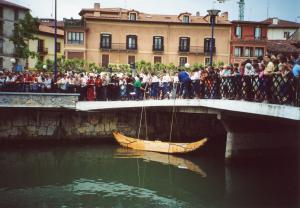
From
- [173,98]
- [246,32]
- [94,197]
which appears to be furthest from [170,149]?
[246,32]

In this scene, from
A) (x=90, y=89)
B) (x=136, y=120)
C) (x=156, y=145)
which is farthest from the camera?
(x=136, y=120)

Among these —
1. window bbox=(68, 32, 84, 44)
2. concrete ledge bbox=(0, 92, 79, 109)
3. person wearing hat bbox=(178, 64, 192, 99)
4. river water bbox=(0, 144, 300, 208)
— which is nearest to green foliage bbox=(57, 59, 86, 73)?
window bbox=(68, 32, 84, 44)

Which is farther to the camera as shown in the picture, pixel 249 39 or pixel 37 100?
pixel 249 39

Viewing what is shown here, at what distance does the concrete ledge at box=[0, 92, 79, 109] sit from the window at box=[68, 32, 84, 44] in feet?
91.1

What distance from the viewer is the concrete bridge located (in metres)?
19.9

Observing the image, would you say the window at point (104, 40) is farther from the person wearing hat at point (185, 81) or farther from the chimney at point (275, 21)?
the chimney at point (275, 21)

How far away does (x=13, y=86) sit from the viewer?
23.1 m

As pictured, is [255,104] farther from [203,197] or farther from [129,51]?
[129,51]

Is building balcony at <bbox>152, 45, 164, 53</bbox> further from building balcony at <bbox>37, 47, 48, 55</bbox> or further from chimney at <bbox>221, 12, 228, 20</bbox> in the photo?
building balcony at <bbox>37, 47, 48, 55</bbox>

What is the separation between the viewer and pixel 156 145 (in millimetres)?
23531

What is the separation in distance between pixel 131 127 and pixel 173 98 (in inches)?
249

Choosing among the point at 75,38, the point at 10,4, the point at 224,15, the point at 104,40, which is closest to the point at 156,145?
the point at 104,40

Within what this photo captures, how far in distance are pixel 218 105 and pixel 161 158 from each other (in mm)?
6705

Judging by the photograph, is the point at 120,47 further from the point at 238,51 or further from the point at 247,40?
the point at 247,40
